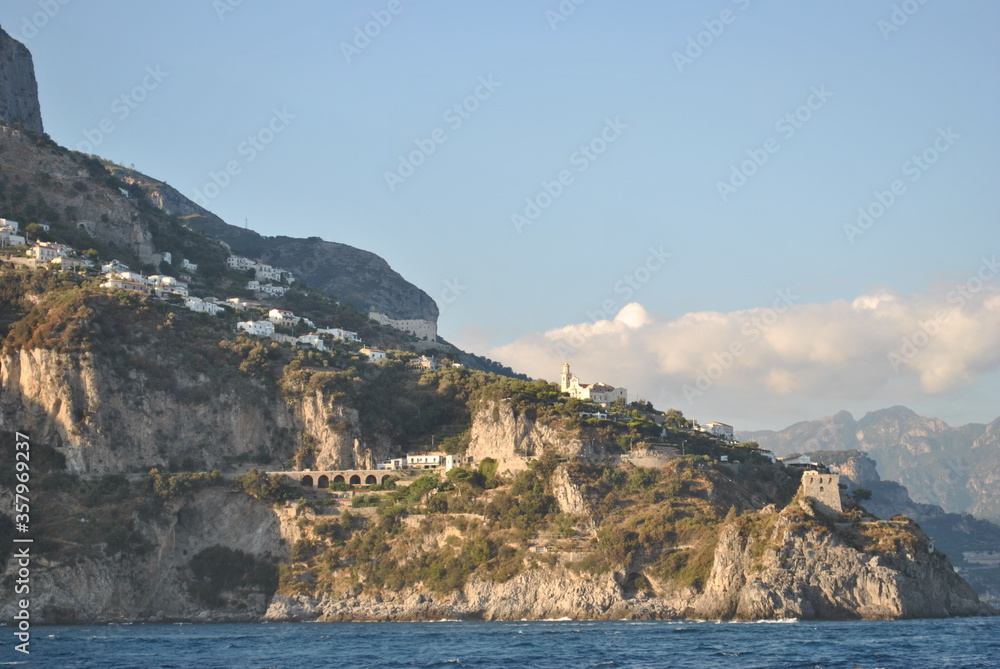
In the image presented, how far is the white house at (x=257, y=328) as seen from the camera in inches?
4257

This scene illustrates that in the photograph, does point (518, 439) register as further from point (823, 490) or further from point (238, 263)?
point (238, 263)

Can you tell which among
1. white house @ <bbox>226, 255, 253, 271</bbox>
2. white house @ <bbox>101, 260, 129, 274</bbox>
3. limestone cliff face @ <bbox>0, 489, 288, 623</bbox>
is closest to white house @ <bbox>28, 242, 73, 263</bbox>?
white house @ <bbox>101, 260, 129, 274</bbox>

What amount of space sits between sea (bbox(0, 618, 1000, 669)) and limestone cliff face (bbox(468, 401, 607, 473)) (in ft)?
52.1

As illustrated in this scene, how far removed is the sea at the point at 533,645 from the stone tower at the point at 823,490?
9572 mm

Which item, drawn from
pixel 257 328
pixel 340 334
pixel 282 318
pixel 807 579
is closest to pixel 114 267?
pixel 257 328

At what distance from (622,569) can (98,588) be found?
32.9 m

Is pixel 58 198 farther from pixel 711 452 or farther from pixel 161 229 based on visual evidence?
pixel 711 452

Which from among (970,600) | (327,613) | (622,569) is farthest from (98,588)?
(970,600)

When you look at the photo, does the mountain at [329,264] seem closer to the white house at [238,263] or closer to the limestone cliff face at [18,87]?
the white house at [238,263]

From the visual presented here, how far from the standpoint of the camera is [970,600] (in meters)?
81.4

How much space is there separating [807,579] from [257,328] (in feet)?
184

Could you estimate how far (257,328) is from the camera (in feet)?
360

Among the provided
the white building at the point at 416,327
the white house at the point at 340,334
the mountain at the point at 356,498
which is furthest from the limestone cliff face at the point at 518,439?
the white building at the point at 416,327

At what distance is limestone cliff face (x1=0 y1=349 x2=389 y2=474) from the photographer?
8819 centimetres
